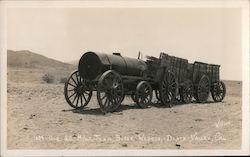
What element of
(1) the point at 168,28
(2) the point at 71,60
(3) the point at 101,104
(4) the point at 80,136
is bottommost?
(4) the point at 80,136

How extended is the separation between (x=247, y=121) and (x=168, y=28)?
115 cm

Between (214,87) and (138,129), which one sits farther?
(214,87)

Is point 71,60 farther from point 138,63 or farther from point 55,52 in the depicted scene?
point 138,63

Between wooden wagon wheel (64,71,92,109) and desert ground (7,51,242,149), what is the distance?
0.14 meters

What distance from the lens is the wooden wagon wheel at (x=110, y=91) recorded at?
4.59 meters

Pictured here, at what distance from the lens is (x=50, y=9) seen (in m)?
4.36

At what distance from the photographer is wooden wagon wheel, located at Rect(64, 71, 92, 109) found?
474cm

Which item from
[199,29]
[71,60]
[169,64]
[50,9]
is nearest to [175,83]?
[169,64]

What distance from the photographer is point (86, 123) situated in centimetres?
440

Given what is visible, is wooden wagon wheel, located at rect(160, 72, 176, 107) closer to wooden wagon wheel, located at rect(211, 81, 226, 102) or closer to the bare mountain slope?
wooden wagon wheel, located at rect(211, 81, 226, 102)

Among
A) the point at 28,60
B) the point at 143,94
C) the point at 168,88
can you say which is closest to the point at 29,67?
the point at 28,60

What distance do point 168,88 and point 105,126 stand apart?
4.19 ft

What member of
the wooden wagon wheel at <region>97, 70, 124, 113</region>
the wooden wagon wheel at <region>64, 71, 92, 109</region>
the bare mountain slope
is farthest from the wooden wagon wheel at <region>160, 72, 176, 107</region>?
the bare mountain slope

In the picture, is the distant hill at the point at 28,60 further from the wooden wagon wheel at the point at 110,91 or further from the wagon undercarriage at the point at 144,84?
the wooden wagon wheel at the point at 110,91
